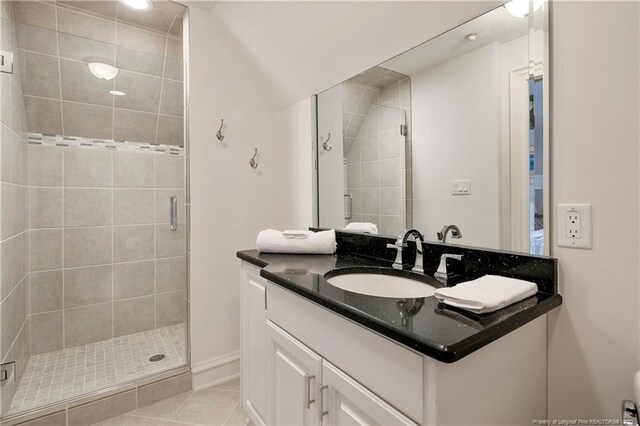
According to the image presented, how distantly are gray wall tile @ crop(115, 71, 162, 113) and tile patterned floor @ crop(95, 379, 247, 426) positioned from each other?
6.35 feet

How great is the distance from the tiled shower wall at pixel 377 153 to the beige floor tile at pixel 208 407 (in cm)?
127

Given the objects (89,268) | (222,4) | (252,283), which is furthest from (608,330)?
(89,268)

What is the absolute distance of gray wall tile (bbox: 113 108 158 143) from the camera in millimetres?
2324

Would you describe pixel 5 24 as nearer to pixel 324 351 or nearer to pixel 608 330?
pixel 324 351

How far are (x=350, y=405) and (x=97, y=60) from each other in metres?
2.38

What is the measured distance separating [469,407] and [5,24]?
2.48 m

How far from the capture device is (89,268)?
7.95 feet

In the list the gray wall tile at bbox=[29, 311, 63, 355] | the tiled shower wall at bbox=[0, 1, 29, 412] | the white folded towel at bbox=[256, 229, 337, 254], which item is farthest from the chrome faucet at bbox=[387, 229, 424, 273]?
the gray wall tile at bbox=[29, 311, 63, 355]

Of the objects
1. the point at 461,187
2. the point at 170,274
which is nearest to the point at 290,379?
the point at 461,187

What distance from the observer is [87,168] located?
93.2 inches

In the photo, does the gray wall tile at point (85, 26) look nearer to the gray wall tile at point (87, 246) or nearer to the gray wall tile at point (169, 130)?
the gray wall tile at point (169, 130)

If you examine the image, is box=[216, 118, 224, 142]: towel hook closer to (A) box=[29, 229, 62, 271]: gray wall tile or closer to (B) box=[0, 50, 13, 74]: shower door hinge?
(B) box=[0, 50, 13, 74]: shower door hinge

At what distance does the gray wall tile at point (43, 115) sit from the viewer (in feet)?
6.71

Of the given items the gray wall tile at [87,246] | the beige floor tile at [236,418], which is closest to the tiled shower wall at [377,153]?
the beige floor tile at [236,418]
